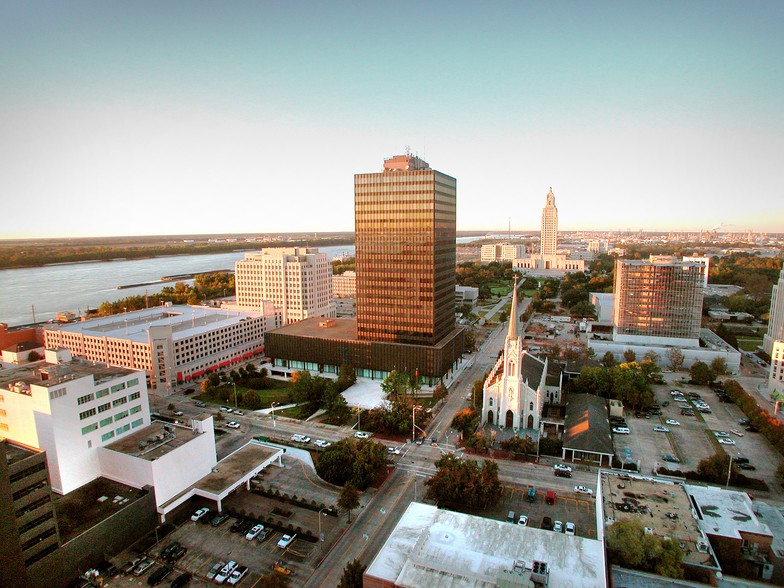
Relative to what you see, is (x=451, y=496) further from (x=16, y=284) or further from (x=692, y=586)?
(x=16, y=284)

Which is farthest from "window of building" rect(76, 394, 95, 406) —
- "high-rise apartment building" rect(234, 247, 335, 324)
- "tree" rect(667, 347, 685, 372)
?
A: "tree" rect(667, 347, 685, 372)

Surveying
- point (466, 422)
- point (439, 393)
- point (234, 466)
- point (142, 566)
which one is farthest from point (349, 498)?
point (439, 393)

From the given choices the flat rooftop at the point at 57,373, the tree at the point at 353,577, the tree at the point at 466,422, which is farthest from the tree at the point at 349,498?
the flat rooftop at the point at 57,373

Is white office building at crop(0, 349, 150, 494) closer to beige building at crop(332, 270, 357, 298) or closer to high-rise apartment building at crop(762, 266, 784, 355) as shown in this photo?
high-rise apartment building at crop(762, 266, 784, 355)

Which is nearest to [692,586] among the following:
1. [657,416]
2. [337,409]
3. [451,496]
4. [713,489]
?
[713,489]

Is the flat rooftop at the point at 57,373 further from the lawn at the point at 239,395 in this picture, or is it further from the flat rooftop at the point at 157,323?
the flat rooftop at the point at 157,323

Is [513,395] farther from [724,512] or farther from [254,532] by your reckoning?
[254,532]
